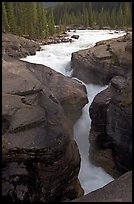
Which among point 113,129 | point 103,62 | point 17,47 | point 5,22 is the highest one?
point 5,22

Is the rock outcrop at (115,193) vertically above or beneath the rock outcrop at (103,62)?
beneath

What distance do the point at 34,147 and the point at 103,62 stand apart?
14112 mm

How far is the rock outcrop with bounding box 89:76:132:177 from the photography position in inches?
832

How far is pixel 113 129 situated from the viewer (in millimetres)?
22172

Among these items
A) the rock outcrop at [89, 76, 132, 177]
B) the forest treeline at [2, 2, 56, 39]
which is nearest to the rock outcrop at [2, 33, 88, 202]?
the rock outcrop at [89, 76, 132, 177]

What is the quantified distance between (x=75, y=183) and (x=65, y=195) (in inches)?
43.8

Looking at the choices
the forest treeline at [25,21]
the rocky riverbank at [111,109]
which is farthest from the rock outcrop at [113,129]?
the forest treeline at [25,21]

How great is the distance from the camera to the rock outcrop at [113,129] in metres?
21.1

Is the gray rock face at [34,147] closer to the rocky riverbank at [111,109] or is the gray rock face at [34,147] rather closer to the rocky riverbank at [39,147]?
the rocky riverbank at [39,147]

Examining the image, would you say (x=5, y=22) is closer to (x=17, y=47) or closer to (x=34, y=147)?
(x=17, y=47)

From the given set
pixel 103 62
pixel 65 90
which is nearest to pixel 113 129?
pixel 65 90

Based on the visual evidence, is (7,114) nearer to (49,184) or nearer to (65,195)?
(49,184)

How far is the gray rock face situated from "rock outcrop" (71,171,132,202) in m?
1.83

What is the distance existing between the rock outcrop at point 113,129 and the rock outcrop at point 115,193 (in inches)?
124
